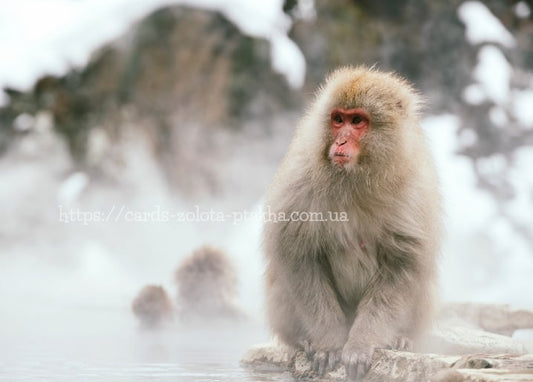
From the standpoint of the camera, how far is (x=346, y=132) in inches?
138

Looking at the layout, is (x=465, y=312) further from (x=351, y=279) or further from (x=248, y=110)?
(x=248, y=110)

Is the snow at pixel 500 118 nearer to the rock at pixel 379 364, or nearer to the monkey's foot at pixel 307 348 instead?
the rock at pixel 379 364

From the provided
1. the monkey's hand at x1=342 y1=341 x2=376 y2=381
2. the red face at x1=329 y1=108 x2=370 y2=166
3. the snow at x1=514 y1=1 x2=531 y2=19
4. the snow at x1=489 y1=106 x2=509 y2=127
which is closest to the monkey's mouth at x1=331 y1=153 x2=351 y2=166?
the red face at x1=329 y1=108 x2=370 y2=166

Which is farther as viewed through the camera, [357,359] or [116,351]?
[116,351]

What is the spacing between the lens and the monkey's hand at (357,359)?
139 inches

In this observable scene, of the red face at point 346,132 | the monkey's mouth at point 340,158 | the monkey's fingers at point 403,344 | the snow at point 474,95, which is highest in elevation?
the snow at point 474,95

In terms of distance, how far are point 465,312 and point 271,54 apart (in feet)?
24.2

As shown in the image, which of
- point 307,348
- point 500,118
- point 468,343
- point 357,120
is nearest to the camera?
point 357,120

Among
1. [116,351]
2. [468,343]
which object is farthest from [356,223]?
[116,351]

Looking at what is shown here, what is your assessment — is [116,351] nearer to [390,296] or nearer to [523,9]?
[390,296]

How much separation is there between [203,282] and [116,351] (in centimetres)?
227

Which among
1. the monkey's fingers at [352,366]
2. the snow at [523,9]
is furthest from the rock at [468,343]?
the snow at [523,9]

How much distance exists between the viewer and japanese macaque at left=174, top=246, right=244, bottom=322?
7.25m

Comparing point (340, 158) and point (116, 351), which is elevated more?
point (340, 158)
